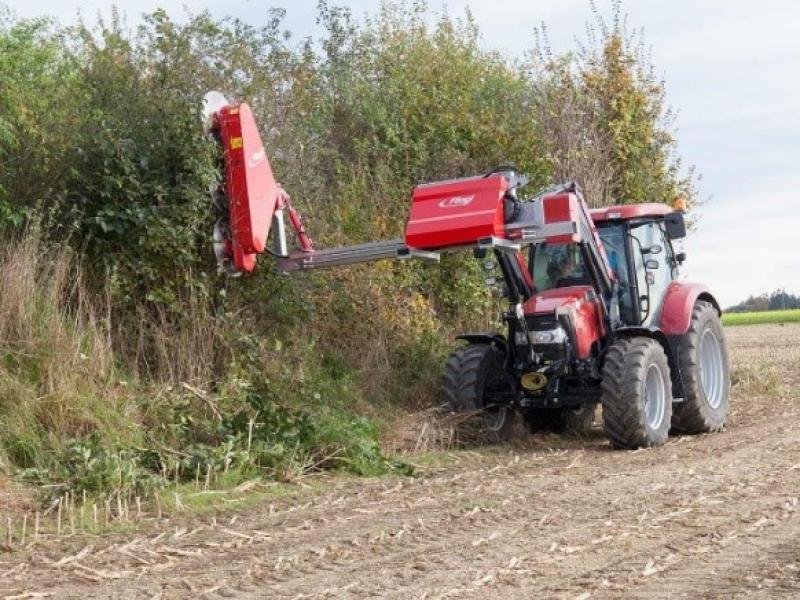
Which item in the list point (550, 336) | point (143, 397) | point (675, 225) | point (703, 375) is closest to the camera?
point (143, 397)

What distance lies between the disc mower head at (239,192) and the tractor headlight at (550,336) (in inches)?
104

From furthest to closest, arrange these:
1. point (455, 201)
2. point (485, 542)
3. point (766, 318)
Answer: point (766, 318) < point (455, 201) < point (485, 542)

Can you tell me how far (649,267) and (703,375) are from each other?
148 cm

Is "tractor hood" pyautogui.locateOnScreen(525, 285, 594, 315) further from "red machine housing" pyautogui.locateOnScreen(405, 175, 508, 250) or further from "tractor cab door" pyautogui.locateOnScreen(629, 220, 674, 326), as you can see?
"red machine housing" pyautogui.locateOnScreen(405, 175, 508, 250)

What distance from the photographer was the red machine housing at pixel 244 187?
1149 cm

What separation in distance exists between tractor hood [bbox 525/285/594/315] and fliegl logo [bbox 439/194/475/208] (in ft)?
4.66

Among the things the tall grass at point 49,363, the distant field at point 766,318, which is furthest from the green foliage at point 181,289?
the distant field at point 766,318

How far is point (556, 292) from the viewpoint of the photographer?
12391 millimetres

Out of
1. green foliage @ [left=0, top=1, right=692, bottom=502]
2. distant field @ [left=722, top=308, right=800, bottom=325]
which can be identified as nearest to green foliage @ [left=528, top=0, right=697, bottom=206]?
green foliage @ [left=0, top=1, right=692, bottom=502]

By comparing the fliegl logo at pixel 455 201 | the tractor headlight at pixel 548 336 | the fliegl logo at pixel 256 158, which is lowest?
the tractor headlight at pixel 548 336

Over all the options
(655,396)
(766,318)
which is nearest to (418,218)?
(655,396)

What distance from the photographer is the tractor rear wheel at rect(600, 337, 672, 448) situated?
11586mm

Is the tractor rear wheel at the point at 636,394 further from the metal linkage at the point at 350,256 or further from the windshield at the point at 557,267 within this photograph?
the metal linkage at the point at 350,256

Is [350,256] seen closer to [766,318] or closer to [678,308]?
[678,308]
